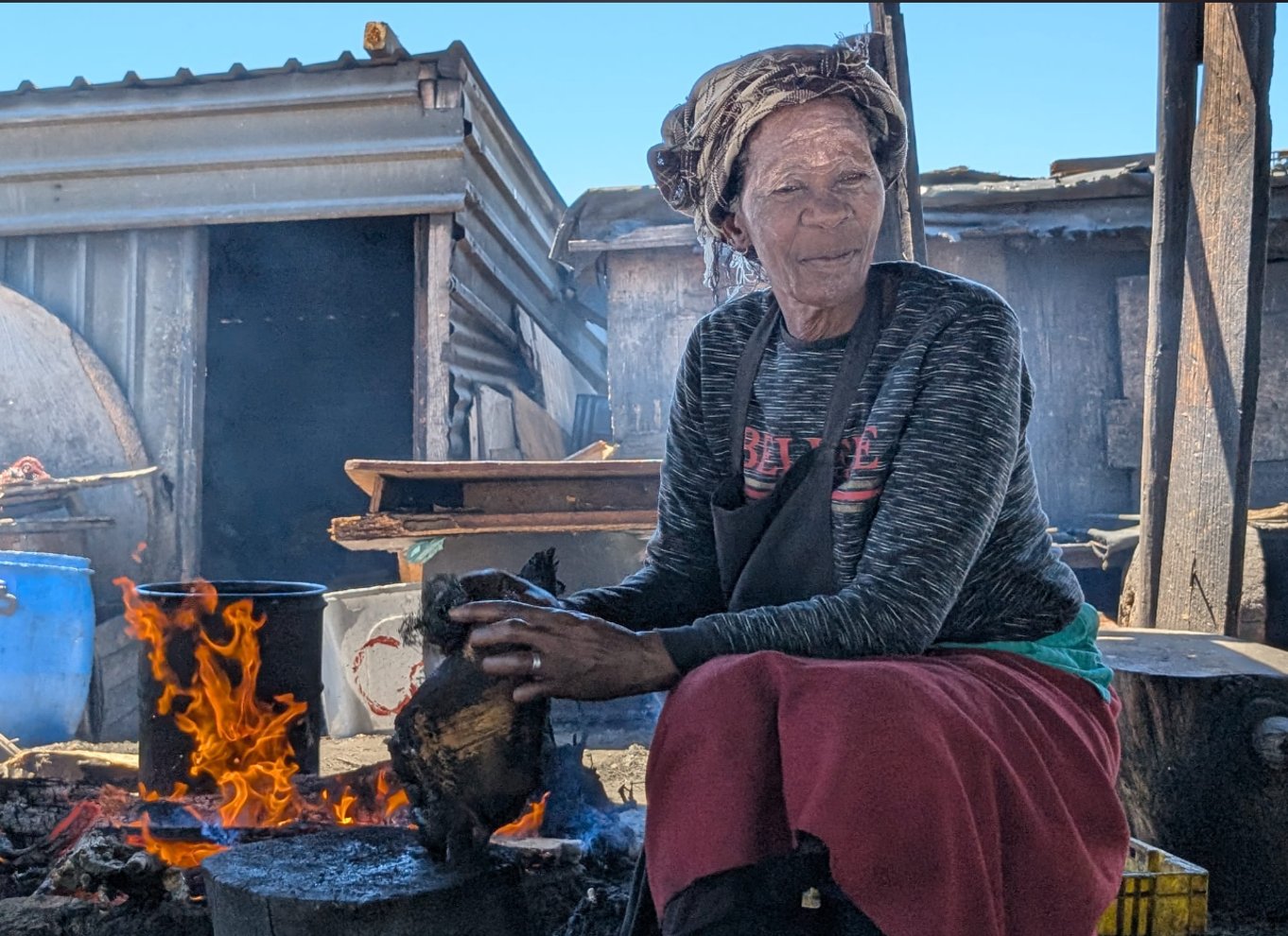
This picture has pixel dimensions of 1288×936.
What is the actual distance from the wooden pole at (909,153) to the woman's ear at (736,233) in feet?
6.05

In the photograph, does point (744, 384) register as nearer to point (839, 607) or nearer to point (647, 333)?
point (839, 607)

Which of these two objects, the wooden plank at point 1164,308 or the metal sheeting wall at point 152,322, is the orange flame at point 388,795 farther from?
the metal sheeting wall at point 152,322

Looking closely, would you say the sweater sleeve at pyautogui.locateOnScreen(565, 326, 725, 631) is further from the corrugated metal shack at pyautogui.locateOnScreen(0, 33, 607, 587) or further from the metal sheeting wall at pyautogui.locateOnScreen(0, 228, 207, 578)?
the metal sheeting wall at pyautogui.locateOnScreen(0, 228, 207, 578)

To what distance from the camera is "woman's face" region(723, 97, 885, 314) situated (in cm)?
217

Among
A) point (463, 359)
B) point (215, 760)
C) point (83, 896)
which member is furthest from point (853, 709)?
point (463, 359)

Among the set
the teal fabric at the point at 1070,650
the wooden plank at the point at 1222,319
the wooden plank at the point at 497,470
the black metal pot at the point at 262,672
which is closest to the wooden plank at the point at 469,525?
the wooden plank at the point at 497,470

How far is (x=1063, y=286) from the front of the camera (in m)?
7.55

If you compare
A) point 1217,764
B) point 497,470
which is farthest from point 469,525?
point 1217,764

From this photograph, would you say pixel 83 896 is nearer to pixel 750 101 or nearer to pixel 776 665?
pixel 776 665

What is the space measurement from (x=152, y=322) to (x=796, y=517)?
6986 millimetres

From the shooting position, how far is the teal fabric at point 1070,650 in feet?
6.60

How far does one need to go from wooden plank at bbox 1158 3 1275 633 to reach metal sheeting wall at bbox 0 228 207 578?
6.45 metres

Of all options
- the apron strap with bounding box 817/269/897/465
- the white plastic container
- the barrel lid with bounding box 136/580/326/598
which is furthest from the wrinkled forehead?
the white plastic container

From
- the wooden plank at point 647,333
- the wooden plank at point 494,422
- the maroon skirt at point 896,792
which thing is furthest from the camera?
the wooden plank at point 647,333
